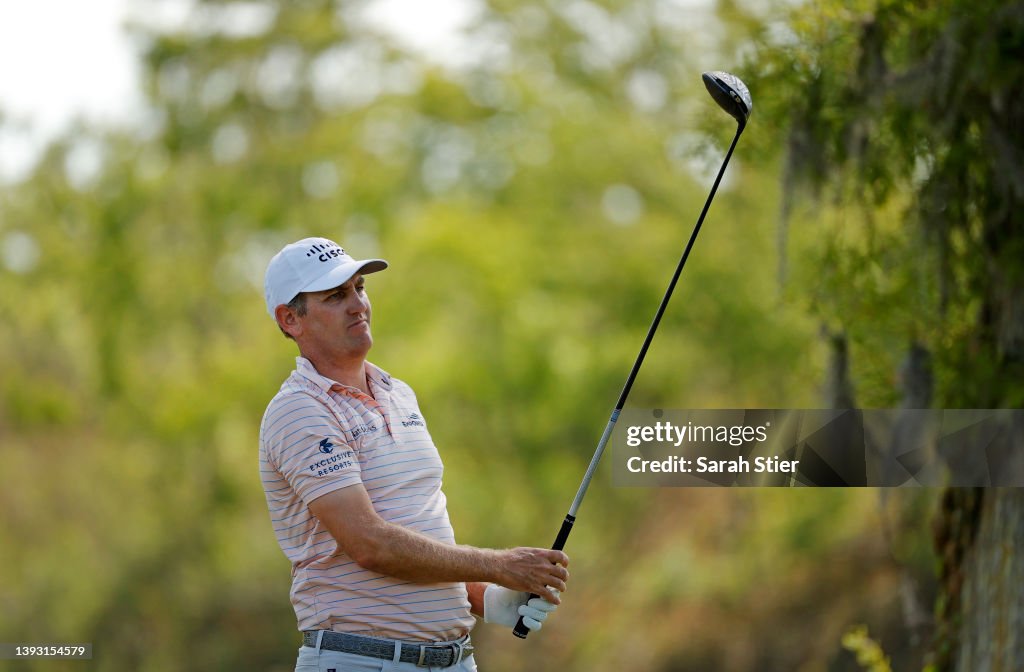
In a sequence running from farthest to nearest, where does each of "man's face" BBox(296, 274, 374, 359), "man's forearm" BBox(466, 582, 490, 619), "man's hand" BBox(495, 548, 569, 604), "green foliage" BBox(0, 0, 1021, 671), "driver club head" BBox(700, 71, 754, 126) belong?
1. "green foliage" BBox(0, 0, 1021, 671)
2. "driver club head" BBox(700, 71, 754, 126)
3. "man's forearm" BBox(466, 582, 490, 619)
4. "man's face" BBox(296, 274, 374, 359)
5. "man's hand" BBox(495, 548, 569, 604)

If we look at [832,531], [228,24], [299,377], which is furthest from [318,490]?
[228,24]

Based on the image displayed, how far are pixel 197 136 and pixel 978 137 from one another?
11.2 meters

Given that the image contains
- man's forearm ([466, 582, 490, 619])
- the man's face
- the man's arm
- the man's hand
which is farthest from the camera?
man's forearm ([466, 582, 490, 619])

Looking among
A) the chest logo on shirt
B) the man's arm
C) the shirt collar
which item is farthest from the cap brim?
the man's arm

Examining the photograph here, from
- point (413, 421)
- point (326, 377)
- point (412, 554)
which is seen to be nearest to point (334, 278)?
point (326, 377)

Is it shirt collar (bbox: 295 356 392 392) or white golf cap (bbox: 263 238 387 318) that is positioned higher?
white golf cap (bbox: 263 238 387 318)

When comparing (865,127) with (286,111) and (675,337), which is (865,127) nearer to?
(675,337)

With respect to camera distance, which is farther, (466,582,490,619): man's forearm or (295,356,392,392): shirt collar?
→ (466,582,490,619): man's forearm

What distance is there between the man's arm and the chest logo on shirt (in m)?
0.24

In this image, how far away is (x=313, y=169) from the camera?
46.5ft

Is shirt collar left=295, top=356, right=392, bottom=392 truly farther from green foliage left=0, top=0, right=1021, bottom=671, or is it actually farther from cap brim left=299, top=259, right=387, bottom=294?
green foliage left=0, top=0, right=1021, bottom=671

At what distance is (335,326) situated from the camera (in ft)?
8.93

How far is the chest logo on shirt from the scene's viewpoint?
8.93 ft

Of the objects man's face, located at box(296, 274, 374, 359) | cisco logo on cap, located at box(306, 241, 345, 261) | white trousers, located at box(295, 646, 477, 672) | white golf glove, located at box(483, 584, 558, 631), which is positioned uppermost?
cisco logo on cap, located at box(306, 241, 345, 261)
